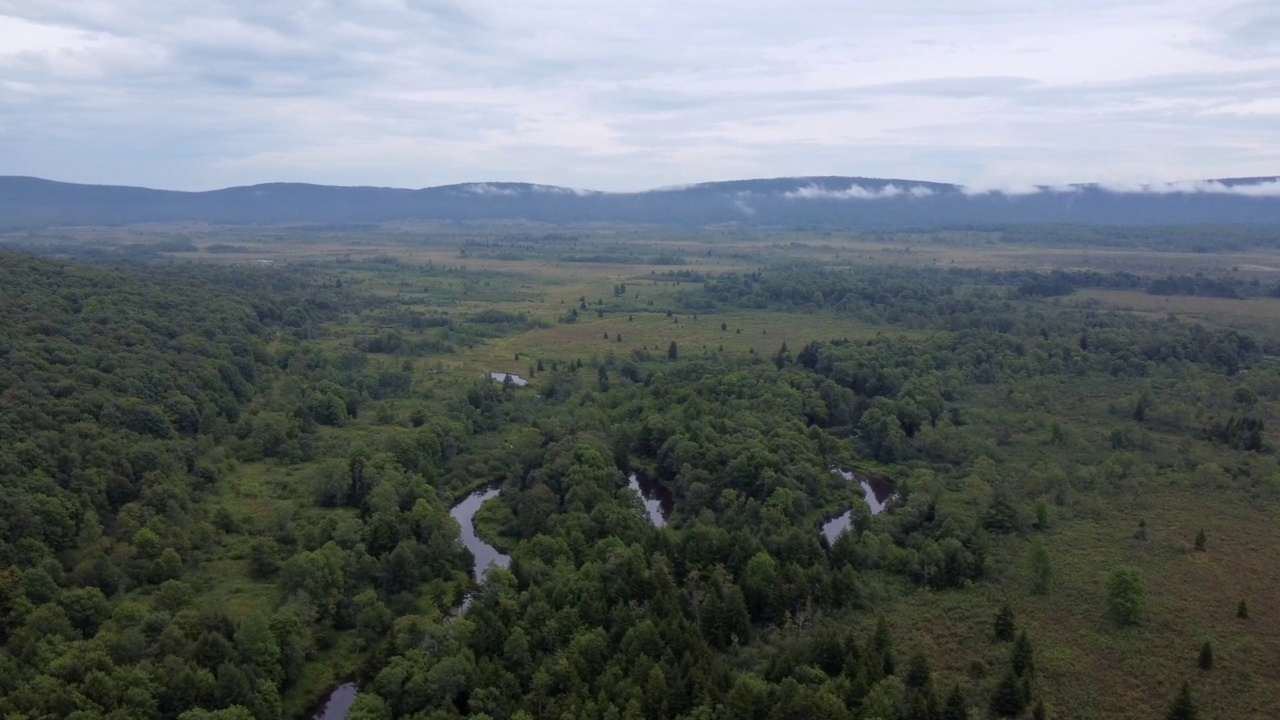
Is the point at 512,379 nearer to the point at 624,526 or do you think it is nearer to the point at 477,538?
the point at 477,538

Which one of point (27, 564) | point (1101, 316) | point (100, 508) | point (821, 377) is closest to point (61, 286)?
point (100, 508)

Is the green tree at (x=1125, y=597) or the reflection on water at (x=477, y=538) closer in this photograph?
the green tree at (x=1125, y=597)

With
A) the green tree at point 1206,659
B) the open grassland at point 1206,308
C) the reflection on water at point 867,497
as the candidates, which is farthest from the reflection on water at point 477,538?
the open grassland at point 1206,308

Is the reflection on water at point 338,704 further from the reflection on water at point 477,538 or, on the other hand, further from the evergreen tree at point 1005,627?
the evergreen tree at point 1005,627

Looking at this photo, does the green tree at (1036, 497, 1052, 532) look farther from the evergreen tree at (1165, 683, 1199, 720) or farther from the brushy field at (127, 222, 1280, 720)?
the evergreen tree at (1165, 683, 1199, 720)

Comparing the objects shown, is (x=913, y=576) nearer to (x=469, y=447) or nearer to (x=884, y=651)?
(x=884, y=651)

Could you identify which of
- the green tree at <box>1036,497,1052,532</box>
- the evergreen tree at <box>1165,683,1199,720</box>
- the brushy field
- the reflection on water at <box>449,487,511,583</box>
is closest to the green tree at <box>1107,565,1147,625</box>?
the brushy field
